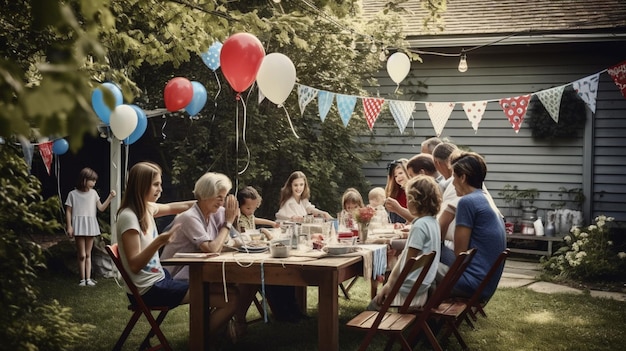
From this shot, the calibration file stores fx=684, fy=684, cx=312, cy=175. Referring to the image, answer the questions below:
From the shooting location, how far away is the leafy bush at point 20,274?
9.39 feet

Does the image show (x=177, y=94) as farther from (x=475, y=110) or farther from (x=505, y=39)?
(x=505, y=39)

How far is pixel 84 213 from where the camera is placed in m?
8.05

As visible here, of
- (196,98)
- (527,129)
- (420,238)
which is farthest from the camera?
(527,129)

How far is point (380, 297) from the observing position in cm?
471

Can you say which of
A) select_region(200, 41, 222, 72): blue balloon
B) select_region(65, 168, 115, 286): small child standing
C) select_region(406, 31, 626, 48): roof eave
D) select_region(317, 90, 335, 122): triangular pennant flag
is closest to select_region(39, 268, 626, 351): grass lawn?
select_region(65, 168, 115, 286): small child standing

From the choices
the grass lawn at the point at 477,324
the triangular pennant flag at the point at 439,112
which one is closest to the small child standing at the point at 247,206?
the grass lawn at the point at 477,324

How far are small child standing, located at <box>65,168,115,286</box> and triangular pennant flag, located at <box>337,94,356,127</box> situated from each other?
292 centimetres

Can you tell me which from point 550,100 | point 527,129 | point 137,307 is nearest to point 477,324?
point 137,307

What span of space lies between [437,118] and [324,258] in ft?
14.2

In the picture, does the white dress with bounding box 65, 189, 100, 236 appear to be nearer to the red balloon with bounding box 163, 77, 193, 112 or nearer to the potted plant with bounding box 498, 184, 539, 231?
the red balloon with bounding box 163, 77, 193, 112

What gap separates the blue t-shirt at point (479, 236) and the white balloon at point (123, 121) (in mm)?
3339

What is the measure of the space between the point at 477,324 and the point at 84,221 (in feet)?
15.0

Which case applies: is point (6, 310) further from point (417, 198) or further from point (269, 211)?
point (269, 211)

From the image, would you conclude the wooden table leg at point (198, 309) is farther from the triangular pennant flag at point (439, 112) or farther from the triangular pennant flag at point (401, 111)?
the triangular pennant flag at point (401, 111)
